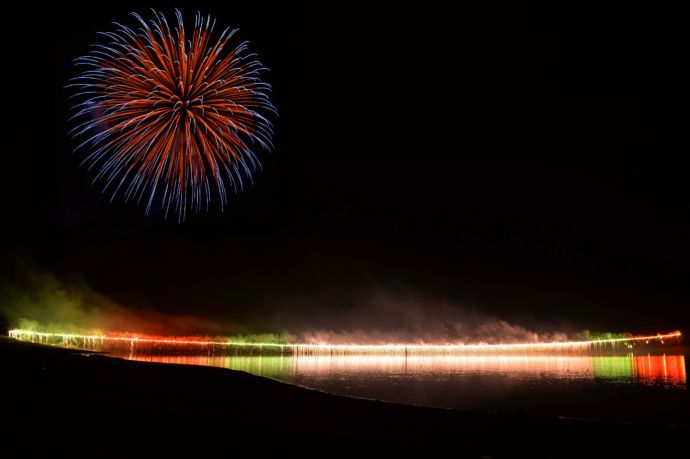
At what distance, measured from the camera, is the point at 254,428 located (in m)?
13.8

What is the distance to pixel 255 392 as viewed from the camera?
23.5 m

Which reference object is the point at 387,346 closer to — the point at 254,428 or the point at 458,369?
the point at 458,369

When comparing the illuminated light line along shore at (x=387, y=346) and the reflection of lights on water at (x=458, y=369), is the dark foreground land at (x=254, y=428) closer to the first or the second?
the reflection of lights on water at (x=458, y=369)

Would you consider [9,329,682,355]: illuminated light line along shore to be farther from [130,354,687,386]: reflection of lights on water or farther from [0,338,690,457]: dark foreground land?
[0,338,690,457]: dark foreground land

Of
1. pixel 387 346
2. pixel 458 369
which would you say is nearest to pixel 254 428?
pixel 458 369

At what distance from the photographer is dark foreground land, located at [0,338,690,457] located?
35.3 feet

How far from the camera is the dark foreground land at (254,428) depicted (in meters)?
10.8

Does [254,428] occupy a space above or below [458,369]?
above

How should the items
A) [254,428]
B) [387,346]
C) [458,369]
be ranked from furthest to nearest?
1. [387,346]
2. [458,369]
3. [254,428]

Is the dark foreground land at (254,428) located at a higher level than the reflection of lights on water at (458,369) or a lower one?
higher

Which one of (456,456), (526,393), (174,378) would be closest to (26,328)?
(174,378)

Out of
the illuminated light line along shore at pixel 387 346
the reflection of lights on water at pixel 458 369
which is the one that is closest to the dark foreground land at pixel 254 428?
the reflection of lights on water at pixel 458 369

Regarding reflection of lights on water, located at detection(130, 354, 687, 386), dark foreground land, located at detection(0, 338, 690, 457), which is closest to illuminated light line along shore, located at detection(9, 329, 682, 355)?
reflection of lights on water, located at detection(130, 354, 687, 386)

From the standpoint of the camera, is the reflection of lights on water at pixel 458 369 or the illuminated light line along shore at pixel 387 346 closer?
the reflection of lights on water at pixel 458 369
